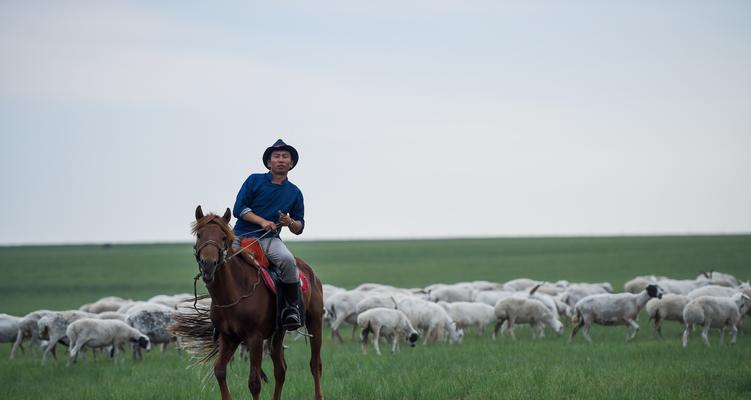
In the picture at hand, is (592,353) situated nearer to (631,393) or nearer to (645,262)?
(631,393)

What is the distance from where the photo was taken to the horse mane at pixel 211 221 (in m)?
9.10

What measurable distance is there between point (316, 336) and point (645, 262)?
56215mm

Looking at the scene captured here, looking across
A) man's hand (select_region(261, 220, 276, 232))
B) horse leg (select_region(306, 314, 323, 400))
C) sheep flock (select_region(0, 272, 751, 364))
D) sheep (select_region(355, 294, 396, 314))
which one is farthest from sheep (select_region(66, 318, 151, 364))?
man's hand (select_region(261, 220, 276, 232))

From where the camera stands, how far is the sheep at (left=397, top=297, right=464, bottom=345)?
2120 centimetres

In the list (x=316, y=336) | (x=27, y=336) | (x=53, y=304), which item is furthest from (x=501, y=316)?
(x=53, y=304)

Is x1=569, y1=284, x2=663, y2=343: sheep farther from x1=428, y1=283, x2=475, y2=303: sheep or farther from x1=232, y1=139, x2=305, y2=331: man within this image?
x1=232, y1=139, x2=305, y2=331: man

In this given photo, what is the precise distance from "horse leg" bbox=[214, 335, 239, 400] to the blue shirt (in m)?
1.12

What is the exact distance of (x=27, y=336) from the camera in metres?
19.9

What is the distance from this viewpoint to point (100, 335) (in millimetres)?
17922

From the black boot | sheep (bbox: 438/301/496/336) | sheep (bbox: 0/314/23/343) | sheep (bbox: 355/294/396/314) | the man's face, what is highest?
the man's face

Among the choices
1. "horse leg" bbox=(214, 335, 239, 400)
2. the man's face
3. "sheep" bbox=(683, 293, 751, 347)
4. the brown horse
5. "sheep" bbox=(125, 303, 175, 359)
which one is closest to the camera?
the brown horse

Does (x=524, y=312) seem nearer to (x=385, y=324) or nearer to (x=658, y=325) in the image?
(x=658, y=325)

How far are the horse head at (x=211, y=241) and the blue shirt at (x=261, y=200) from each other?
0.88 metres

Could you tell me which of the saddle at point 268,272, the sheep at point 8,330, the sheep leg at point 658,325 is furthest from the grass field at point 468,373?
the saddle at point 268,272
